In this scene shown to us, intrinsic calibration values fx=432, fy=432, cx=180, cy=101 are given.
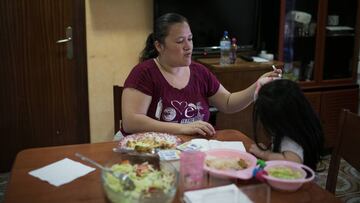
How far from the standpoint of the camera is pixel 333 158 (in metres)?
1.71

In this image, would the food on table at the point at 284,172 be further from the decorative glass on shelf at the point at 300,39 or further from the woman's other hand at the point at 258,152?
the decorative glass on shelf at the point at 300,39

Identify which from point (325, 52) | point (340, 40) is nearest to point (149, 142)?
point (325, 52)

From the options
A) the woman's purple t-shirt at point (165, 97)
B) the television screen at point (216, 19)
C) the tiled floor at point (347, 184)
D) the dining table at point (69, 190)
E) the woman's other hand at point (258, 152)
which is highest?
the television screen at point (216, 19)

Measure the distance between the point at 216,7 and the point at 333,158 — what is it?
1.72 meters

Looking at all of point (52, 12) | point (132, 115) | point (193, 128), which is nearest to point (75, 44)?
point (52, 12)

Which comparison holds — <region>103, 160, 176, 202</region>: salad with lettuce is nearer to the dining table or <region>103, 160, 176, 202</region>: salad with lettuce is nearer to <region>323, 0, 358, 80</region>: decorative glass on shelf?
the dining table

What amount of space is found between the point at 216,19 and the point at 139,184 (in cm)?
217

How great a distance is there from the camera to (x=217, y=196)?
1245 mm

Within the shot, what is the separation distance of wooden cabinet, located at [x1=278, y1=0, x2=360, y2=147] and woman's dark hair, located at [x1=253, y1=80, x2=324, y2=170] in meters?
1.91

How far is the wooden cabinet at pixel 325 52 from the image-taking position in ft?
11.0

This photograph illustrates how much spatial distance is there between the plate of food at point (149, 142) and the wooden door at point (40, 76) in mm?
1532

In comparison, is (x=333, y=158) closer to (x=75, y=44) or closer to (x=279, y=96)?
(x=279, y=96)

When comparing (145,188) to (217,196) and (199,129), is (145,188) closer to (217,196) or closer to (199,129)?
(217,196)

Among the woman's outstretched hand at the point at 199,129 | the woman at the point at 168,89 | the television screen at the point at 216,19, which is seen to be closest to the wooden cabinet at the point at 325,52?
the television screen at the point at 216,19
